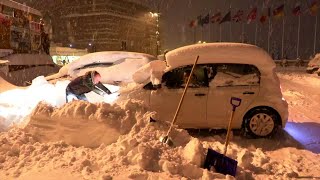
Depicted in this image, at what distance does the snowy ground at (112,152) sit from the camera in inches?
176

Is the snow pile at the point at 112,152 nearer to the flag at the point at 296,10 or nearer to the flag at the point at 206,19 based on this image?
the flag at the point at 296,10

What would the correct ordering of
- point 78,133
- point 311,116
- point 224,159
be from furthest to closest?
point 311,116, point 78,133, point 224,159

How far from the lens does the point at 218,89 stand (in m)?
7.29

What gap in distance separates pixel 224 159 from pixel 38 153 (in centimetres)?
251

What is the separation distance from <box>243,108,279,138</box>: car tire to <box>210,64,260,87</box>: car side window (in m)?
0.61

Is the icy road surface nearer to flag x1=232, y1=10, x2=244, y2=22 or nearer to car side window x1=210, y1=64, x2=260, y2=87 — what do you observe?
car side window x1=210, y1=64, x2=260, y2=87

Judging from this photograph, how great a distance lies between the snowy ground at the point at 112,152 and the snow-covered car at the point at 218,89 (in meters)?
0.90

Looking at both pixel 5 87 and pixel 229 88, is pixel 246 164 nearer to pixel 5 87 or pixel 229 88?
pixel 229 88

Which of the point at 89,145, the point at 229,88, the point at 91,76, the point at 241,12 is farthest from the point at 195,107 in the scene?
the point at 241,12

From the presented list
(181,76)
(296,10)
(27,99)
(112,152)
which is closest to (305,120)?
(181,76)

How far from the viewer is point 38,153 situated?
16.1 feet

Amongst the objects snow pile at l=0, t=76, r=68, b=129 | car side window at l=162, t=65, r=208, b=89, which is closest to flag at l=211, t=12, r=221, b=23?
snow pile at l=0, t=76, r=68, b=129

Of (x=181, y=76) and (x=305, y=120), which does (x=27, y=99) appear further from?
(x=305, y=120)

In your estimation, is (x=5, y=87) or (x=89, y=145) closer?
(x=89, y=145)
